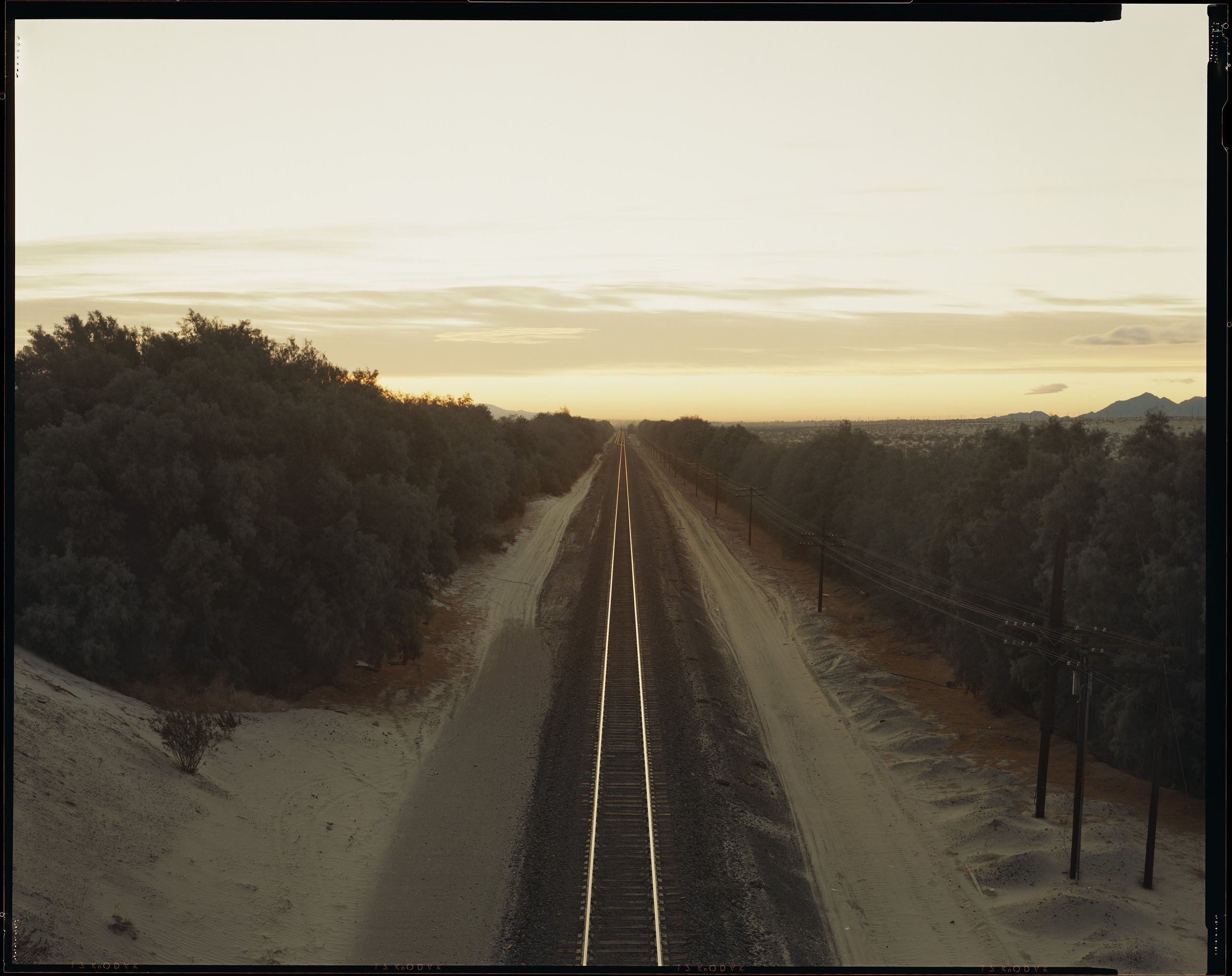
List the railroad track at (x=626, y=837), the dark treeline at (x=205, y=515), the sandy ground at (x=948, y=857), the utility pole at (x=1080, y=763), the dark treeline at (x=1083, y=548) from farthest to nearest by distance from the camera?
1. the dark treeline at (x=205, y=515)
2. the dark treeline at (x=1083, y=548)
3. the utility pole at (x=1080, y=763)
4. the sandy ground at (x=948, y=857)
5. the railroad track at (x=626, y=837)

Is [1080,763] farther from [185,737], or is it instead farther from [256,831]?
[185,737]

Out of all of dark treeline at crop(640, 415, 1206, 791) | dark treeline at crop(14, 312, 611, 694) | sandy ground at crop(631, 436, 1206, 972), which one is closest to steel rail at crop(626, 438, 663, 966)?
sandy ground at crop(631, 436, 1206, 972)

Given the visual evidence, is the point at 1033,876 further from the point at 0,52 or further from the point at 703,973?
the point at 0,52

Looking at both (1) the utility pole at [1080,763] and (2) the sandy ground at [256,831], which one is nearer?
(2) the sandy ground at [256,831]

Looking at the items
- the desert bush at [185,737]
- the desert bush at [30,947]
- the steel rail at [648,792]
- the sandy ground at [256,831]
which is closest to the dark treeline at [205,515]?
the sandy ground at [256,831]

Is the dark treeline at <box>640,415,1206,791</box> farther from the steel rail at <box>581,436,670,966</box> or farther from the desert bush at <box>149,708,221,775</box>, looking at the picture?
the desert bush at <box>149,708,221,775</box>

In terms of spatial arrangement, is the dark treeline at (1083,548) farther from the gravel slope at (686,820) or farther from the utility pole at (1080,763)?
the gravel slope at (686,820)
